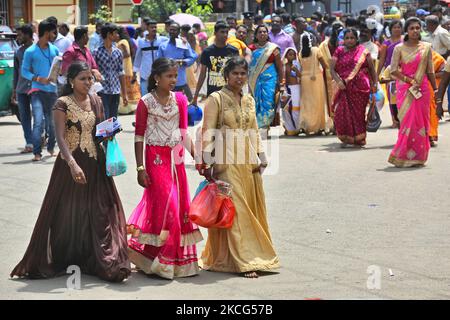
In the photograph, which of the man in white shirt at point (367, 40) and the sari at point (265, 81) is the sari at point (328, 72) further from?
the sari at point (265, 81)

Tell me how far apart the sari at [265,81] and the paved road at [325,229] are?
0.62 metres

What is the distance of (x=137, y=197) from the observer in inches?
433

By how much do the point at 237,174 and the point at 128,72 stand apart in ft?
41.3

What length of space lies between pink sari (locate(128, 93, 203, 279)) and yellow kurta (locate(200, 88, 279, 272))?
0.23 meters

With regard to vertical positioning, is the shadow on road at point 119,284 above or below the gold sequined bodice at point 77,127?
below

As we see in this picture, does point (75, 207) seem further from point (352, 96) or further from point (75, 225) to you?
point (352, 96)

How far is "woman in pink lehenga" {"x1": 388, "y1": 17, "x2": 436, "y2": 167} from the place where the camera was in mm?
12680

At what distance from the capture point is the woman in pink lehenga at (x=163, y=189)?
296 inches

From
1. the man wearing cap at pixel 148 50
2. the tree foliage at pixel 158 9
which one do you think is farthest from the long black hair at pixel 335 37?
the tree foliage at pixel 158 9

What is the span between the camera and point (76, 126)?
7.60m

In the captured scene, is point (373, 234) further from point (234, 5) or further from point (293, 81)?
point (234, 5)

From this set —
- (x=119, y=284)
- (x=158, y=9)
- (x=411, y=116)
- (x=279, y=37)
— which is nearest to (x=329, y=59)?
(x=279, y=37)

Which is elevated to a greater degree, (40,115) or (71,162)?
(71,162)

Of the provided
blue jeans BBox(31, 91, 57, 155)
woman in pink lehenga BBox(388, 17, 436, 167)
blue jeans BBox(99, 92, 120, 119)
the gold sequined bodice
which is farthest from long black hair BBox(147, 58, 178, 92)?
blue jeans BBox(99, 92, 120, 119)
